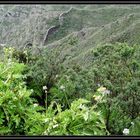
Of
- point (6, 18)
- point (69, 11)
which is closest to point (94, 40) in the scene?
point (69, 11)

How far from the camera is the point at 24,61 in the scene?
3.56m

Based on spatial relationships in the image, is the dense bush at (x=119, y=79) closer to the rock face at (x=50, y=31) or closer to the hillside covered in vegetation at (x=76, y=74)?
the hillside covered in vegetation at (x=76, y=74)

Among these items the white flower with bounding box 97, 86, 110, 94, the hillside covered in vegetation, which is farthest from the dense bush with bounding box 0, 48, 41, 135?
the white flower with bounding box 97, 86, 110, 94

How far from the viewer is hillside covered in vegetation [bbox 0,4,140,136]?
2945 mm

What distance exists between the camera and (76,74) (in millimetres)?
3096

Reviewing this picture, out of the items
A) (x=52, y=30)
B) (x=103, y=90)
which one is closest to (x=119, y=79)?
(x=103, y=90)

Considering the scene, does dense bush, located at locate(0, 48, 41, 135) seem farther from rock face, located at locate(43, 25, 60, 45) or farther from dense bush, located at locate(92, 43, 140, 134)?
dense bush, located at locate(92, 43, 140, 134)

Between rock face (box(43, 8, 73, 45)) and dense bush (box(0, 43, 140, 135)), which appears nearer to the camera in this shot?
dense bush (box(0, 43, 140, 135))

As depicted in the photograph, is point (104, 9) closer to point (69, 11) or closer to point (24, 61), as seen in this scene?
point (69, 11)

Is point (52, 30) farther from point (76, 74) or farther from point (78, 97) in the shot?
point (78, 97)

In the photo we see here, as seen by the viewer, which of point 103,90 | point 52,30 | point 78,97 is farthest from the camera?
point 78,97

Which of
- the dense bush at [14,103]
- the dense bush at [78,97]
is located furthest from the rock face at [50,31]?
the dense bush at [14,103]

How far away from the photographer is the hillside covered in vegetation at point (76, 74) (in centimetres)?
295

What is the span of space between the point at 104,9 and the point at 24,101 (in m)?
0.93
